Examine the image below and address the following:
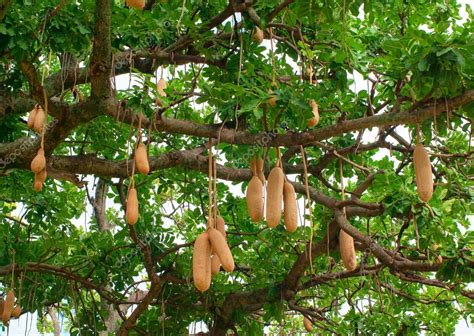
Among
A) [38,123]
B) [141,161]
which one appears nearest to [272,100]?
[141,161]

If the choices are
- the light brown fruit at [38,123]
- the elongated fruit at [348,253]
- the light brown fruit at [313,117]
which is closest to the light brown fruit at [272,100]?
the light brown fruit at [313,117]

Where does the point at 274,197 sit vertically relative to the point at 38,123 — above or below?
below

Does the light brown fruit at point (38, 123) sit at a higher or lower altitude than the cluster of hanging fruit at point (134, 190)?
higher

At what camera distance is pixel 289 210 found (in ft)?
7.75

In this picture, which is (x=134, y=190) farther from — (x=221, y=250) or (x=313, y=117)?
(x=313, y=117)

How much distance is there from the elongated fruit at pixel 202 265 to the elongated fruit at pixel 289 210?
0.35 metres

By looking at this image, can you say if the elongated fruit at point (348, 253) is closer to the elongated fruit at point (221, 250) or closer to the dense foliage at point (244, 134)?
the dense foliage at point (244, 134)

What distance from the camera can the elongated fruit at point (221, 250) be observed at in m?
2.08

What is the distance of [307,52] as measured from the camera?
2975 mm

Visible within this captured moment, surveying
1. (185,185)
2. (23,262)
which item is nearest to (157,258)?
(185,185)

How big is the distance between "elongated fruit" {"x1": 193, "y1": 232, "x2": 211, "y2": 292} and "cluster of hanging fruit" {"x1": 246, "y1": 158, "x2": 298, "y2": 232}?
0.27m

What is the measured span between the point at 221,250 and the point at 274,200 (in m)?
0.29

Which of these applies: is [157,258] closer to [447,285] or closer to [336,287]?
[336,287]

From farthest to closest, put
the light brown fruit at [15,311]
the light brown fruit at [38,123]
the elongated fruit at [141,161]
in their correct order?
the light brown fruit at [15,311] → the light brown fruit at [38,123] → the elongated fruit at [141,161]
